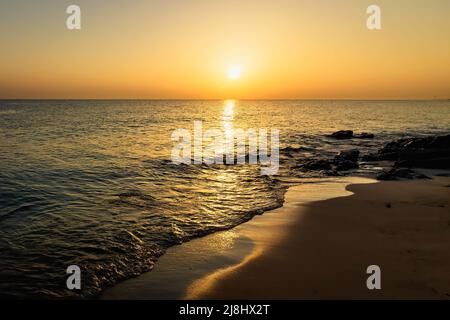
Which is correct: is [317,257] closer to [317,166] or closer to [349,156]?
[317,166]

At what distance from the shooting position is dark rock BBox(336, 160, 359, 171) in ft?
70.3

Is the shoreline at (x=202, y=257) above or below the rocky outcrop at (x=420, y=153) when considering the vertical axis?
below

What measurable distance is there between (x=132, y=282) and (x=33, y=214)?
6.19 meters

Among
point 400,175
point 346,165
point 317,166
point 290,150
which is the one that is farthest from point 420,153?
point 290,150

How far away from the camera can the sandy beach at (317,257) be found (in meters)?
Answer: 6.81

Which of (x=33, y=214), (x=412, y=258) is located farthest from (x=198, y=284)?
(x=33, y=214)

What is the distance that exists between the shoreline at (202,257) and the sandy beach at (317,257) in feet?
0.07

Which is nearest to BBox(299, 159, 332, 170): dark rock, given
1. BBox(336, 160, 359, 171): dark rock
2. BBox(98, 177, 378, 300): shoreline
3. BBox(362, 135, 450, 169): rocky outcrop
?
BBox(336, 160, 359, 171): dark rock

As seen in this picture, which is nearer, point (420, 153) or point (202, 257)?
point (202, 257)

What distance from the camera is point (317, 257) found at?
27.3ft

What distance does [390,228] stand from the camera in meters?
10.2

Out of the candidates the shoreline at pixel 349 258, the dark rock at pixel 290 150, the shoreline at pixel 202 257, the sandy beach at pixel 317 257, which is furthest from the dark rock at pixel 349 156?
the shoreline at pixel 202 257

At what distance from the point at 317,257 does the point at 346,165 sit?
14.7 meters

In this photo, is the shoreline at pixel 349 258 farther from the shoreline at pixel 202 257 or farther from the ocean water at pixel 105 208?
the ocean water at pixel 105 208
